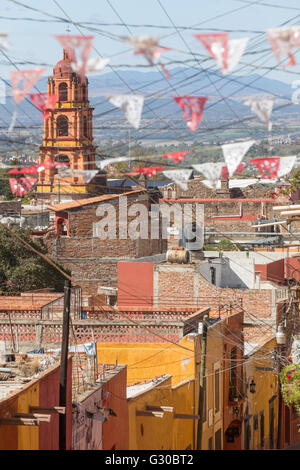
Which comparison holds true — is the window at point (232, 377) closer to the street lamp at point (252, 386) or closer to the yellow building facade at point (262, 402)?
the yellow building facade at point (262, 402)

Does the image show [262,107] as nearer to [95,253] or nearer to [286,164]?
[286,164]

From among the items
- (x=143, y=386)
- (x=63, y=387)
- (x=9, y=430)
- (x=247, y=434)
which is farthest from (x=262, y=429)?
(x=9, y=430)

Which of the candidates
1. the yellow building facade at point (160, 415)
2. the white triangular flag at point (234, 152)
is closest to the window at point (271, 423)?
the yellow building facade at point (160, 415)

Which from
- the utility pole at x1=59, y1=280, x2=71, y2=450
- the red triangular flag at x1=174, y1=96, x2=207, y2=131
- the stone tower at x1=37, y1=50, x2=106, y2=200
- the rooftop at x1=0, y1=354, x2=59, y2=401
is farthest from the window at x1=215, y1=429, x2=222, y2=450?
the stone tower at x1=37, y1=50, x2=106, y2=200

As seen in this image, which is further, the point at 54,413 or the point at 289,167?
the point at 289,167

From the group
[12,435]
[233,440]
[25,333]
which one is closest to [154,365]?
[25,333]

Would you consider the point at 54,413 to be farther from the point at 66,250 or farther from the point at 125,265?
the point at 66,250
